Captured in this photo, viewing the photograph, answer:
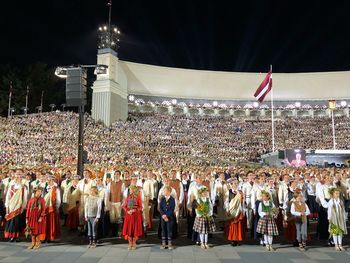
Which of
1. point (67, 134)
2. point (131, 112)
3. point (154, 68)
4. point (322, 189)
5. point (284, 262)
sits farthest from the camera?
point (154, 68)

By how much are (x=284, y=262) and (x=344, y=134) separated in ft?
147

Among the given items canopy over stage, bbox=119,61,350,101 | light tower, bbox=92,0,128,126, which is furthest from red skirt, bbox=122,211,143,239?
canopy over stage, bbox=119,61,350,101

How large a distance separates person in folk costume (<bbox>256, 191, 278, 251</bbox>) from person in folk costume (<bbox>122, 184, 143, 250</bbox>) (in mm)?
3034

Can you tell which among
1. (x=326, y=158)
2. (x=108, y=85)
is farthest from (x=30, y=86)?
(x=326, y=158)

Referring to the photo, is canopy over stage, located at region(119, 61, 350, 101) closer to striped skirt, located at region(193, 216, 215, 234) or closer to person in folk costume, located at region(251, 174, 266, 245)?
person in folk costume, located at region(251, 174, 266, 245)

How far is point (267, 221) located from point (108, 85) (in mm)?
41432

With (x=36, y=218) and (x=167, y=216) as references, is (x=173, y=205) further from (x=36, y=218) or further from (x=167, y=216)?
→ (x=36, y=218)

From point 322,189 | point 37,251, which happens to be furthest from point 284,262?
point 37,251

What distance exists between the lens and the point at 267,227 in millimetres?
8430

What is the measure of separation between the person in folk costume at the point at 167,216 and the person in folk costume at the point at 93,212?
161 centimetres

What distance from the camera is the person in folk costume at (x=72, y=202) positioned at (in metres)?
10.4

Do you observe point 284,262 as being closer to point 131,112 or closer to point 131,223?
point 131,223

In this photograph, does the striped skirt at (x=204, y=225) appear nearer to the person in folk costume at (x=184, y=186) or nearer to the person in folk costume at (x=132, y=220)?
the person in folk costume at (x=132, y=220)

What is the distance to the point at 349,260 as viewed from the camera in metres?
7.45
